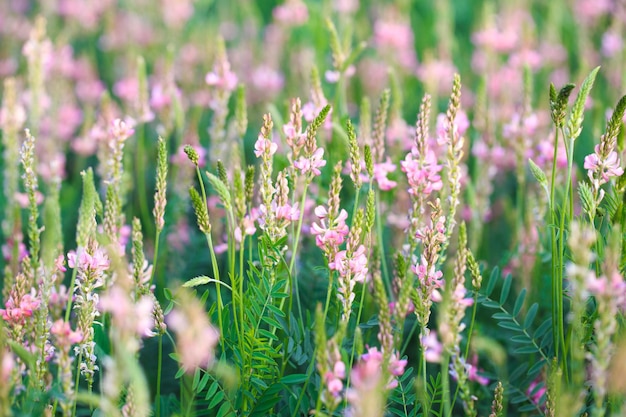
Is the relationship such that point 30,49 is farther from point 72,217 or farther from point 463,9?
point 463,9

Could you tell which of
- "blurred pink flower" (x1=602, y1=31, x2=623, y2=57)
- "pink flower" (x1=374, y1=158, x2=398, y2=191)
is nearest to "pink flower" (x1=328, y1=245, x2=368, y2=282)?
"pink flower" (x1=374, y1=158, x2=398, y2=191)

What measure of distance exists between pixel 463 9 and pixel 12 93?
155 inches

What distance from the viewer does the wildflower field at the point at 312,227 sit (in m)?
1.50

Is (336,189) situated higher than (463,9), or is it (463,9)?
(463,9)

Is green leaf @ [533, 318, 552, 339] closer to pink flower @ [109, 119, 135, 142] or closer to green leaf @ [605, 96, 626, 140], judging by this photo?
green leaf @ [605, 96, 626, 140]

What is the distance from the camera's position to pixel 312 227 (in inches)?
68.5

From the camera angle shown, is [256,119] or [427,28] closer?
[256,119]

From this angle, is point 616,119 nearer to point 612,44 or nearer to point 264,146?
point 264,146

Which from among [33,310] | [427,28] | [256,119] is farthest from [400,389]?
[427,28]

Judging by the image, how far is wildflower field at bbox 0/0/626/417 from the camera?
1.50 meters

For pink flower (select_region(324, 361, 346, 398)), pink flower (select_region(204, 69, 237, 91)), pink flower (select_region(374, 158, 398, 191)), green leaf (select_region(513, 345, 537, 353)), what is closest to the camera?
pink flower (select_region(324, 361, 346, 398))

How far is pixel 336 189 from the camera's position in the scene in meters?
1.60

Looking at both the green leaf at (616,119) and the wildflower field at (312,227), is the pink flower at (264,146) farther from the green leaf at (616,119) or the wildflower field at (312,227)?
the green leaf at (616,119)

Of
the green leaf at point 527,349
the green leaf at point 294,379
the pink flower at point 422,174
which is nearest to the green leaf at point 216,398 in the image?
the green leaf at point 294,379
